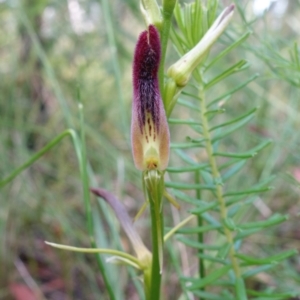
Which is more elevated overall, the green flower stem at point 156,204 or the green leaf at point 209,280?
the green flower stem at point 156,204

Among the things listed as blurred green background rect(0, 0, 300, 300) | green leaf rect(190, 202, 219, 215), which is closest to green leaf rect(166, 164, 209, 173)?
green leaf rect(190, 202, 219, 215)

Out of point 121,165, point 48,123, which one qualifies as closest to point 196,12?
point 121,165

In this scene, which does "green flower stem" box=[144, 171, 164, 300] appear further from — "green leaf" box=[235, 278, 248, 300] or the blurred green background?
the blurred green background

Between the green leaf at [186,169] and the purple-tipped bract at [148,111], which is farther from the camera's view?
the green leaf at [186,169]

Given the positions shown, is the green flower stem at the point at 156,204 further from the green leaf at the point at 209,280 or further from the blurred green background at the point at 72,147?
the blurred green background at the point at 72,147

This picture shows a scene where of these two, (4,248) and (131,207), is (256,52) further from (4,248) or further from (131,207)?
(131,207)

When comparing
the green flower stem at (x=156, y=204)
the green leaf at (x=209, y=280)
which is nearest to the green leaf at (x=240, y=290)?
the green leaf at (x=209, y=280)
